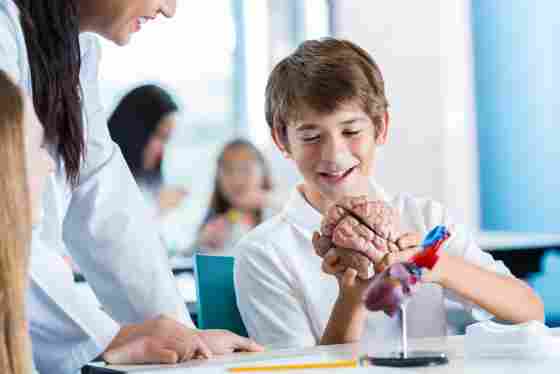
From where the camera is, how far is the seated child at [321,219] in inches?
69.2

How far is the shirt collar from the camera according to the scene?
6.16ft

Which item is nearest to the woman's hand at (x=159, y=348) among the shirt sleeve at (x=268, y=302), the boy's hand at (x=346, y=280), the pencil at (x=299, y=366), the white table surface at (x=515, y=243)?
the pencil at (x=299, y=366)

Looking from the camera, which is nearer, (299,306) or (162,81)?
(299,306)

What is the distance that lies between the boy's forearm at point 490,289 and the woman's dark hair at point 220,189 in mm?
3286

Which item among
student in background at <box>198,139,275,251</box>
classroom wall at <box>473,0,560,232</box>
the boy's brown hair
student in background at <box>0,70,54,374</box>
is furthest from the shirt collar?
classroom wall at <box>473,0,560,232</box>

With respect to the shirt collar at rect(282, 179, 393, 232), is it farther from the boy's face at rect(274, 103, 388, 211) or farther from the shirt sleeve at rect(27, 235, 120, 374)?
the shirt sleeve at rect(27, 235, 120, 374)

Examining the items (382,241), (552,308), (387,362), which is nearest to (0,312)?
(387,362)

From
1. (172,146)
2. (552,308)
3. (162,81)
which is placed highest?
(162,81)

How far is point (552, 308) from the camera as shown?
10.7 ft

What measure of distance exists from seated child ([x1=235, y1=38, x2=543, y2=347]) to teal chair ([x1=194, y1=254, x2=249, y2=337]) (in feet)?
0.06

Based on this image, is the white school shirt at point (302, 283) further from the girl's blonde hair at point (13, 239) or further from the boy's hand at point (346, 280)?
the girl's blonde hair at point (13, 239)

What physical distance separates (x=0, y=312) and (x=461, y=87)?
15.5 feet

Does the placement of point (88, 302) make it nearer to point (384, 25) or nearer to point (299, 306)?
point (299, 306)

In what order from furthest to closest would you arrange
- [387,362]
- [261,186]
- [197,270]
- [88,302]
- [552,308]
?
[261,186]
[552,308]
[197,270]
[88,302]
[387,362]
